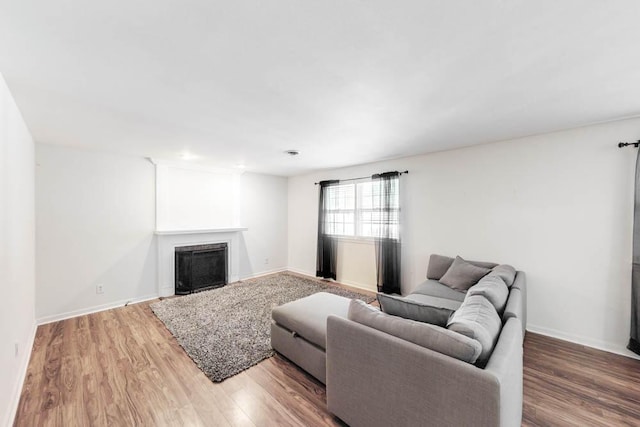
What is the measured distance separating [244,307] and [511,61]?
3841 millimetres

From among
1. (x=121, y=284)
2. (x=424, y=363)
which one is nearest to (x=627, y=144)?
(x=424, y=363)

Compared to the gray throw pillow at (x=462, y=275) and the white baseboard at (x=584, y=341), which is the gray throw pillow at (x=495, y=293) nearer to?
the gray throw pillow at (x=462, y=275)

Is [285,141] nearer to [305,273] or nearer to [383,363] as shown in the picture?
[383,363]

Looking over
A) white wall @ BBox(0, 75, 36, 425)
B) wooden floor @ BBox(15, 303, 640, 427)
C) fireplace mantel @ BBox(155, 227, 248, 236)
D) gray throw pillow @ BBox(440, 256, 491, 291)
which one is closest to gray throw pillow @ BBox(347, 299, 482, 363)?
wooden floor @ BBox(15, 303, 640, 427)

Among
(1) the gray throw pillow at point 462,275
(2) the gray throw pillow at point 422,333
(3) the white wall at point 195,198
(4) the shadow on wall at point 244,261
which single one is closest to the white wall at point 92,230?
(3) the white wall at point 195,198

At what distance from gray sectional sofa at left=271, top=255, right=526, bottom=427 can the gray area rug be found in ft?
2.51

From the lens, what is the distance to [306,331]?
2129 mm

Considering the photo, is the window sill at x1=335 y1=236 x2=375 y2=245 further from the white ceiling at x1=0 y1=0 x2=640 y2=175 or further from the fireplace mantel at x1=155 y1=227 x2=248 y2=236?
the white ceiling at x1=0 y1=0 x2=640 y2=175

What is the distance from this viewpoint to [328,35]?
131 cm

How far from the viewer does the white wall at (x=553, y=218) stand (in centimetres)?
252

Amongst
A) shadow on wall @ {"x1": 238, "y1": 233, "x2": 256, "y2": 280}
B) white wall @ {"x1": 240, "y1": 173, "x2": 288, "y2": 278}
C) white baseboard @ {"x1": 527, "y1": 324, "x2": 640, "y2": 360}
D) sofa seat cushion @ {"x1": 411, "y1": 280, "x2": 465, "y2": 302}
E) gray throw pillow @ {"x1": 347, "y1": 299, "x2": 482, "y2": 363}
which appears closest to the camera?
gray throw pillow @ {"x1": 347, "y1": 299, "x2": 482, "y2": 363}

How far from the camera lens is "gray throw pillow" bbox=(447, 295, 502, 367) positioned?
1313 millimetres

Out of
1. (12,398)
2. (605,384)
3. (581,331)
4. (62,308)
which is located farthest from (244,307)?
(581,331)

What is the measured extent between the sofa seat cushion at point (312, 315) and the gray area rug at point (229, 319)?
1.49 ft
